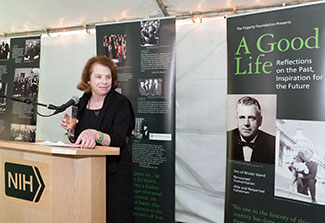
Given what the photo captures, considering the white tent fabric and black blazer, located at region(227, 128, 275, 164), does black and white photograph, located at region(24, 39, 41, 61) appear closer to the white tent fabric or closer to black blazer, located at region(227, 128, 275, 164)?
the white tent fabric

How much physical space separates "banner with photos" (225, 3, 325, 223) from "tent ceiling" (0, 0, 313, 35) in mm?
497

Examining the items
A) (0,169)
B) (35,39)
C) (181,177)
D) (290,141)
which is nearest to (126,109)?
(0,169)

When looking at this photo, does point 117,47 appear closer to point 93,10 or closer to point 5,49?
point 93,10

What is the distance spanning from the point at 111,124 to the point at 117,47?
55.7 inches

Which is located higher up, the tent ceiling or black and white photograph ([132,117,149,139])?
the tent ceiling

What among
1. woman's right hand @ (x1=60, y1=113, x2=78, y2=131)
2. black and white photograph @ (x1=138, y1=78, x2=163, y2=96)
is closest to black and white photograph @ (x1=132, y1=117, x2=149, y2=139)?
black and white photograph @ (x1=138, y1=78, x2=163, y2=96)

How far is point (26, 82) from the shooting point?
3533mm

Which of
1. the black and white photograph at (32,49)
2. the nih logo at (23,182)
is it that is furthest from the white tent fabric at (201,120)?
the nih logo at (23,182)

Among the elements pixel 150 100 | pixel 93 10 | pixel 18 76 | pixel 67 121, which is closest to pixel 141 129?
pixel 150 100

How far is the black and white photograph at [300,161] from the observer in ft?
6.17

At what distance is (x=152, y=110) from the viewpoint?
2795 mm

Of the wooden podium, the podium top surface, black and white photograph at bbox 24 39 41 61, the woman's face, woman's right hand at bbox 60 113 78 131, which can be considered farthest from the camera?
black and white photograph at bbox 24 39 41 61

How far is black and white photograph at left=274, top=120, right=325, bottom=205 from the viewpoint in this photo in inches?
74.0

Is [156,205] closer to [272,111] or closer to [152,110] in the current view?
[152,110]
